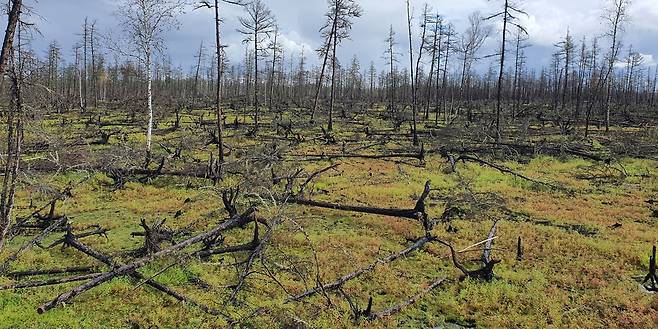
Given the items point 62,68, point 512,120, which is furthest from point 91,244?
point 62,68

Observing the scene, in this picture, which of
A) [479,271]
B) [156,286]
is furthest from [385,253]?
[156,286]

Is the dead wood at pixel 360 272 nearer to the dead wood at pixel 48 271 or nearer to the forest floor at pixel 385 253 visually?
the forest floor at pixel 385 253

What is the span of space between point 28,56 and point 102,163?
879 centimetres

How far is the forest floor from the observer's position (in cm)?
759

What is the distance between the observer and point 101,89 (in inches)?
3297

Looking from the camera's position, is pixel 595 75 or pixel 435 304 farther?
pixel 595 75

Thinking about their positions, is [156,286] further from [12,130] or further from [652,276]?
[652,276]

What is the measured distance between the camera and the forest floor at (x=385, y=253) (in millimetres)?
7590

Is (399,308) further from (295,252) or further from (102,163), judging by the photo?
(102,163)

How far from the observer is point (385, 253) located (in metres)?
10.6

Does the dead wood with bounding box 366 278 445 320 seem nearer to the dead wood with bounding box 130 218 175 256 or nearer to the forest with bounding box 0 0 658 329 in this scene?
the forest with bounding box 0 0 658 329

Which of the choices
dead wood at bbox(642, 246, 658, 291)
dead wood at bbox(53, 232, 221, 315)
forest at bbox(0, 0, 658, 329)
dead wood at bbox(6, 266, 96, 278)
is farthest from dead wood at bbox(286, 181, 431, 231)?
dead wood at bbox(6, 266, 96, 278)

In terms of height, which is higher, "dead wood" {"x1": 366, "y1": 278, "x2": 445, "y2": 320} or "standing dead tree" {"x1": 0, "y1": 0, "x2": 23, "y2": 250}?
"standing dead tree" {"x1": 0, "y1": 0, "x2": 23, "y2": 250}

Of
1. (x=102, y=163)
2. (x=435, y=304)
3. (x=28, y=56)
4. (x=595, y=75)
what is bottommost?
(x=435, y=304)
